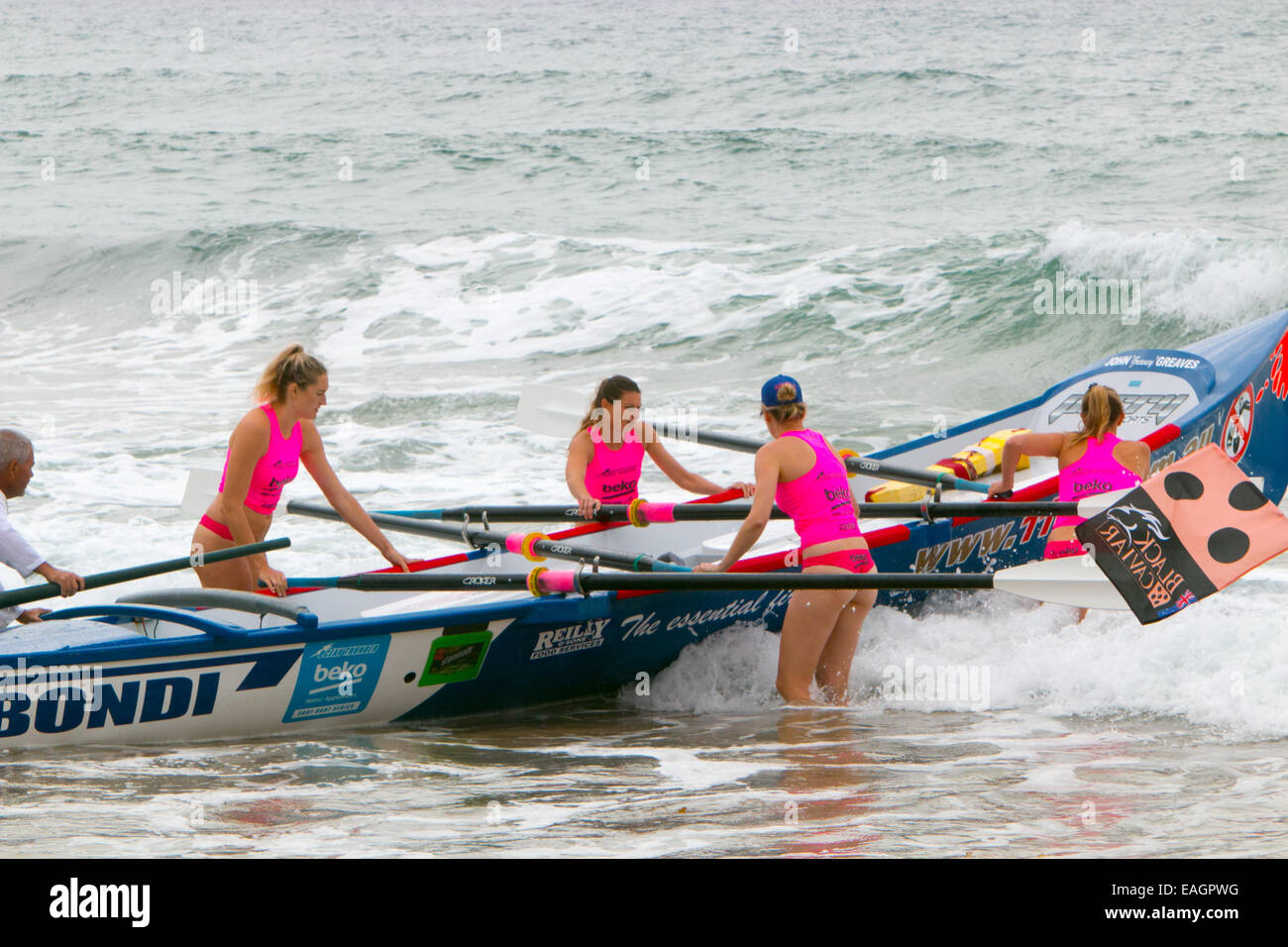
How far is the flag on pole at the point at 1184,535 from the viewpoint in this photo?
15.2ft

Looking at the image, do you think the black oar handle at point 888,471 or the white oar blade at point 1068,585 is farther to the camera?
the black oar handle at point 888,471

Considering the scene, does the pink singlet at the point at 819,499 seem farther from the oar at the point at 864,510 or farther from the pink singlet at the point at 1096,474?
the pink singlet at the point at 1096,474

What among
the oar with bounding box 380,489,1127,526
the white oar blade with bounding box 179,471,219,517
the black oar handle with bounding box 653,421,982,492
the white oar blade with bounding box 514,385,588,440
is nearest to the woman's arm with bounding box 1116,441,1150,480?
the oar with bounding box 380,489,1127,526

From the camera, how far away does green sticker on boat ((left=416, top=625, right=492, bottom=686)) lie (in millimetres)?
5262

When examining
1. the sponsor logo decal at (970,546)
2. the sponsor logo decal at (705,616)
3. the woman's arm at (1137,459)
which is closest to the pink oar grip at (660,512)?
the sponsor logo decal at (705,616)

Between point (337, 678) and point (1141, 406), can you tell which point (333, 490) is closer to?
point (337, 678)

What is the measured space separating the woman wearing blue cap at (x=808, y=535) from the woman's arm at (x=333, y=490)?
1.33m

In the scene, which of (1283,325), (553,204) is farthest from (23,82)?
(1283,325)

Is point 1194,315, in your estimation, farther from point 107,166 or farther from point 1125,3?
point 1125,3

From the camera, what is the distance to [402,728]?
5.27m

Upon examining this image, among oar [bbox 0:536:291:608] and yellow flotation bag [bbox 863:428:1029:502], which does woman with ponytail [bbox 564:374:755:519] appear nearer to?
yellow flotation bag [bbox 863:428:1029:502]

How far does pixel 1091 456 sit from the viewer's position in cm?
627

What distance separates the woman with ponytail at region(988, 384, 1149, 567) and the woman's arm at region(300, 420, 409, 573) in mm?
3147

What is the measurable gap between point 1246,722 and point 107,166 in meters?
22.8
